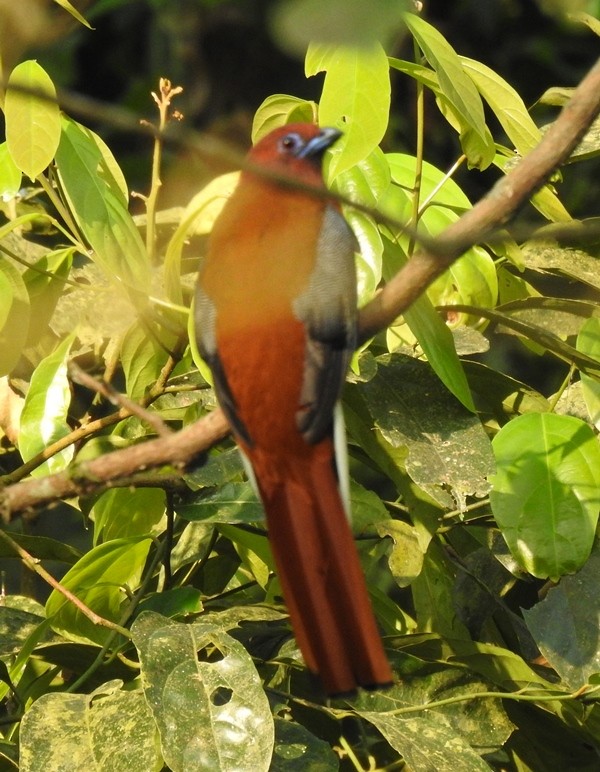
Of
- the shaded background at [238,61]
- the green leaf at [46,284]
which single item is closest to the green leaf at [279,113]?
the green leaf at [46,284]

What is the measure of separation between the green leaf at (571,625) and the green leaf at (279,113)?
952 millimetres

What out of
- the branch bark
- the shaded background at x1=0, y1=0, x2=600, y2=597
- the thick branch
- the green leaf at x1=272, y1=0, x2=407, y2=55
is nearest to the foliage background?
the branch bark

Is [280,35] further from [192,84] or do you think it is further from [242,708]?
[192,84]

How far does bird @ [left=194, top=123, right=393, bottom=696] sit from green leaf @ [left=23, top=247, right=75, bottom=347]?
519mm

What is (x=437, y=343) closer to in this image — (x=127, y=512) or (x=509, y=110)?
(x=509, y=110)

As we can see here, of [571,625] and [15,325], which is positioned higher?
[15,325]

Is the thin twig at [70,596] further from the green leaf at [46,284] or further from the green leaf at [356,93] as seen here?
the green leaf at [356,93]

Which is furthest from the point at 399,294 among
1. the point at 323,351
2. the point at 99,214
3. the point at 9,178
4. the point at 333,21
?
the point at 333,21

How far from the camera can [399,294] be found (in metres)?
1.49

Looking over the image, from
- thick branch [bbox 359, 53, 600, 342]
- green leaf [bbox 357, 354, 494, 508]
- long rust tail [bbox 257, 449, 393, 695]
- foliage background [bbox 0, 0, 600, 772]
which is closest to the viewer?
thick branch [bbox 359, 53, 600, 342]

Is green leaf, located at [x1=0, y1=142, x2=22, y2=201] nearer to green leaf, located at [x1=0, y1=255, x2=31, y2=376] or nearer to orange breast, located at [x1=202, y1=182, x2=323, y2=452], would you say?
green leaf, located at [x1=0, y1=255, x2=31, y2=376]

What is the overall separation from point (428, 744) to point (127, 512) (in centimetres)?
71

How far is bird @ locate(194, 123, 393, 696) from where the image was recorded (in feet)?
5.00

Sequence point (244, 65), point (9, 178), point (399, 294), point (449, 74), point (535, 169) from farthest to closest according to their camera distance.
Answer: point (244, 65)
point (9, 178)
point (449, 74)
point (399, 294)
point (535, 169)
